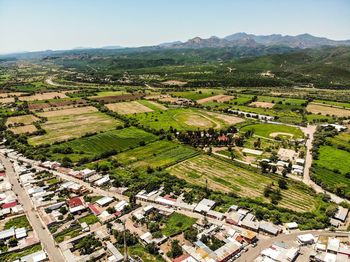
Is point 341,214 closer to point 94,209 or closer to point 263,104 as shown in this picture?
point 94,209

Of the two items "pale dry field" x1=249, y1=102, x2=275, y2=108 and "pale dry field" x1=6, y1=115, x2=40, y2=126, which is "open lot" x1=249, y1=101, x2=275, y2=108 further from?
"pale dry field" x1=6, y1=115, x2=40, y2=126

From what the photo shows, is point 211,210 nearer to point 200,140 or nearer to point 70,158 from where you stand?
point 200,140

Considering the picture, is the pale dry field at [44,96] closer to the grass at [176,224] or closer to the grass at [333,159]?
the grass at [176,224]

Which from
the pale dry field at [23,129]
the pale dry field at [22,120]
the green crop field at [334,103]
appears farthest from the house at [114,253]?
the green crop field at [334,103]

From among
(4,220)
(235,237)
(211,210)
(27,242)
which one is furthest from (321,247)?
(4,220)

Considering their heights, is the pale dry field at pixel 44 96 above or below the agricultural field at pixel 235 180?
above

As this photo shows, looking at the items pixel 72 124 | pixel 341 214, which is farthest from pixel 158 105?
pixel 341 214
